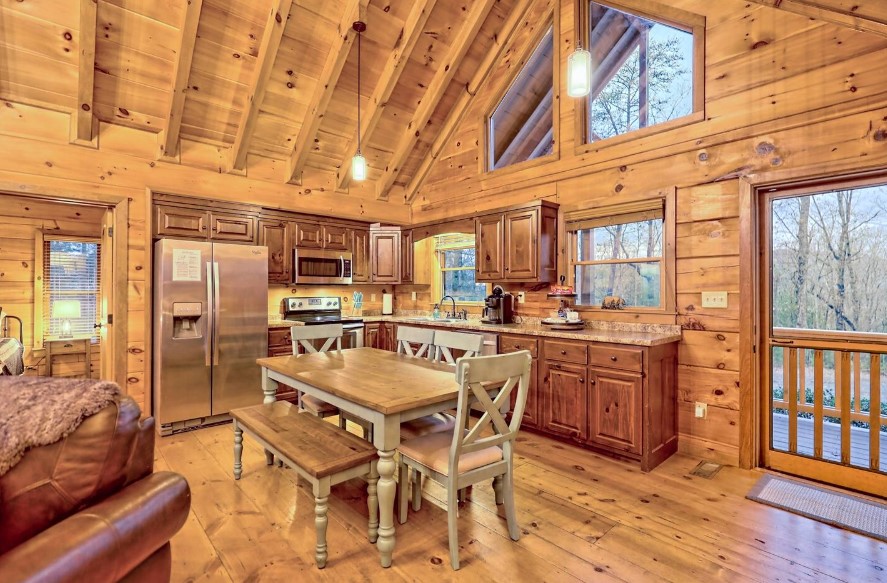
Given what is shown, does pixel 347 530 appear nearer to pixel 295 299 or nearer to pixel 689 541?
pixel 689 541

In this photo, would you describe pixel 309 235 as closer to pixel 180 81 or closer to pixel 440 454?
pixel 180 81

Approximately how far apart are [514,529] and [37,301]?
6.28 meters

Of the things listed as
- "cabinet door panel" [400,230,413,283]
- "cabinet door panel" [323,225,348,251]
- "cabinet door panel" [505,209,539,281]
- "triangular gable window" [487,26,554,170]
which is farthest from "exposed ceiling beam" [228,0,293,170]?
"cabinet door panel" [505,209,539,281]

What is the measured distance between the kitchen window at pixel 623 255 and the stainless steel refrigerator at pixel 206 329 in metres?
3.12

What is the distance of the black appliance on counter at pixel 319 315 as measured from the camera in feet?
15.8

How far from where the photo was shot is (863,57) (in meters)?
2.59

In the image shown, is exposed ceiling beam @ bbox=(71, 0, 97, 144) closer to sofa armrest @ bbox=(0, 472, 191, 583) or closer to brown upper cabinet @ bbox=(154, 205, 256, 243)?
brown upper cabinet @ bbox=(154, 205, 256, 243)

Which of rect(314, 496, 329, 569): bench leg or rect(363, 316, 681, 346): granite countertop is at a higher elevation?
rect(363, 316, 681, 346): granite countertop

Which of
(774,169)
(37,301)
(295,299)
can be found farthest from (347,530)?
(37,301)

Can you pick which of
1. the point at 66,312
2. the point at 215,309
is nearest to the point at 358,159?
the point at 215,309

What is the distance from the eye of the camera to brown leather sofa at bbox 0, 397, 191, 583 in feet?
3.33

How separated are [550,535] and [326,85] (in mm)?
4069

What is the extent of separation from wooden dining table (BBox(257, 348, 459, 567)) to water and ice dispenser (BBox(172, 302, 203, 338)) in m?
1.41

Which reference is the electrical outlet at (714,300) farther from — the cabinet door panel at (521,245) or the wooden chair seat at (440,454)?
the wooden chair seat at (440,454)
